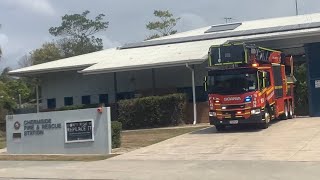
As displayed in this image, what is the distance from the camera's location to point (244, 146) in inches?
777

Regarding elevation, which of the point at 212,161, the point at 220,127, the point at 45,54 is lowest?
the point at 212,161

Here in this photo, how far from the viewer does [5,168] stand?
18125 millimetres

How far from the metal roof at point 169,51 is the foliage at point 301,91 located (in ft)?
9.68

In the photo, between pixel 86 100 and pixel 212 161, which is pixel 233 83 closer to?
pixel 212 161

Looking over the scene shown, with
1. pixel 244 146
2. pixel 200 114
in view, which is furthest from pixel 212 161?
pixel 200 114

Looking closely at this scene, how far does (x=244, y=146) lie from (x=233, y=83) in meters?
4.39

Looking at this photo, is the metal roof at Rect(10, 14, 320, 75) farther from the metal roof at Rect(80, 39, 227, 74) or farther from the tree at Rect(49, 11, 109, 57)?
the tree at Rect(49, 11, 109, 57)

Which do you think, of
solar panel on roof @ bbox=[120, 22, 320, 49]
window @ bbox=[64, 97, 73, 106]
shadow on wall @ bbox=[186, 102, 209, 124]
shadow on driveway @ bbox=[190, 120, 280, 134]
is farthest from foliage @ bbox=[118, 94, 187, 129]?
window @ bbox=[64, 97, 73, 106]

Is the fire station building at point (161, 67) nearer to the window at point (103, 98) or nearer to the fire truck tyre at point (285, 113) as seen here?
the window at point (103, 98)

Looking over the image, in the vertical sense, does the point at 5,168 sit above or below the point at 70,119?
below

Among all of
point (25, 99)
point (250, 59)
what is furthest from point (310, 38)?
point (25, 99)

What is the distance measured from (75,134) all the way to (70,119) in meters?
0.63

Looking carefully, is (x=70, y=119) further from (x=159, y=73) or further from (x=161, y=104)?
(x=159, y=73)

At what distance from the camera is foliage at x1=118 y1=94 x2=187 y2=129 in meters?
30.6
